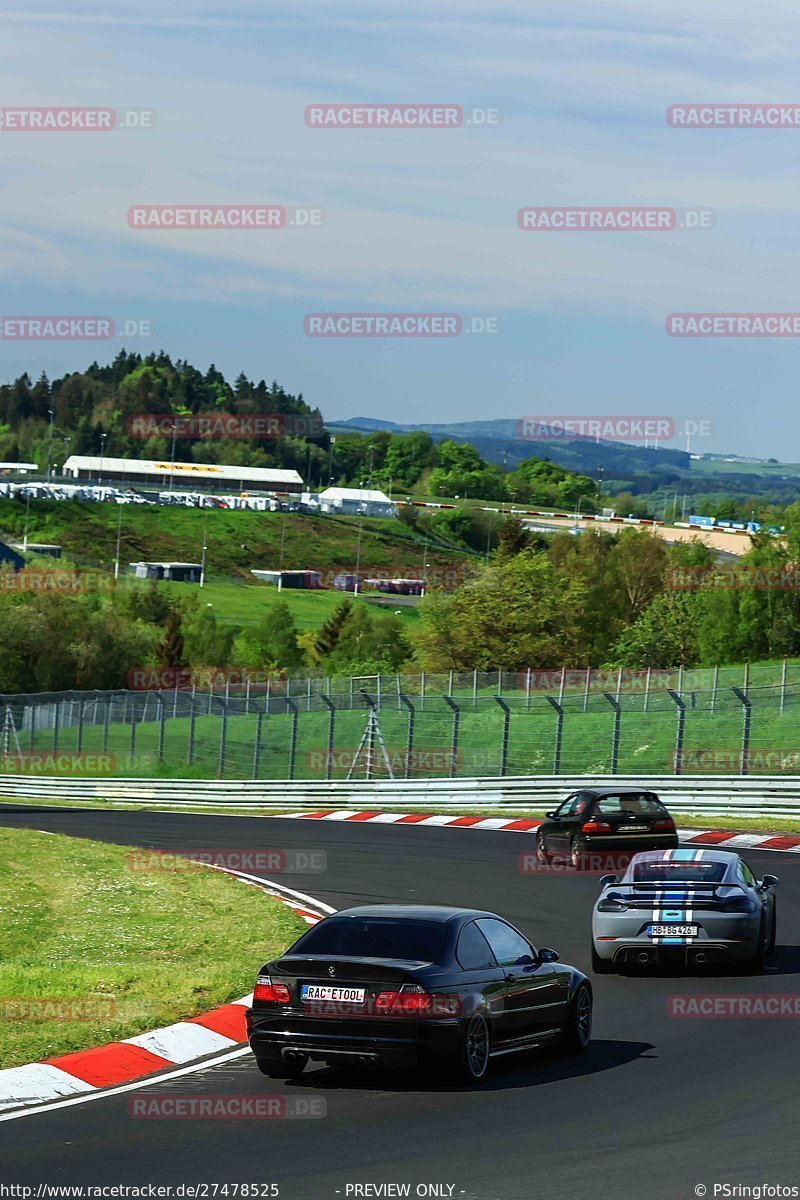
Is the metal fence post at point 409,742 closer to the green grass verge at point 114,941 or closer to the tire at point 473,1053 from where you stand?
the green grass verge at point 114,941

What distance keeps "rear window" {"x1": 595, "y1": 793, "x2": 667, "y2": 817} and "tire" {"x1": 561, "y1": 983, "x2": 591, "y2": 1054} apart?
13.4 meters

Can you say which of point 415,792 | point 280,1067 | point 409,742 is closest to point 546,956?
point 280,1067

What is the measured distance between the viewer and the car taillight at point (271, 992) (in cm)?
1035

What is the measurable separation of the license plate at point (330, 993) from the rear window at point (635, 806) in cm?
1525

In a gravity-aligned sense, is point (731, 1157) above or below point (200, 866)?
→ above

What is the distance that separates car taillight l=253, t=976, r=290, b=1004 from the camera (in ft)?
34.0

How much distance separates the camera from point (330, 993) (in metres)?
10.2

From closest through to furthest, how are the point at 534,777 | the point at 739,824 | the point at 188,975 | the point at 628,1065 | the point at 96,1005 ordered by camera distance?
the point at 628,1065 → the point at 96,1005 → the point at 188,975 → the point at 739,824 → the point at 534,777

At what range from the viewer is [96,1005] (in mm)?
12758

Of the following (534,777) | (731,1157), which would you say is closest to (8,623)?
(534,777)

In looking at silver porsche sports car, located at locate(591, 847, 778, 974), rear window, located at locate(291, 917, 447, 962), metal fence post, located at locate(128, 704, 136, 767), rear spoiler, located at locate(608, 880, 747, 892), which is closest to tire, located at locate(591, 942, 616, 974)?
silver porsche sports car, located at locate(591, 847, 778, 974)

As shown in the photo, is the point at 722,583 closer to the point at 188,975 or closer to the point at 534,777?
the point at 534,777

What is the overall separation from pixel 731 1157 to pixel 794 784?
24.5 metres

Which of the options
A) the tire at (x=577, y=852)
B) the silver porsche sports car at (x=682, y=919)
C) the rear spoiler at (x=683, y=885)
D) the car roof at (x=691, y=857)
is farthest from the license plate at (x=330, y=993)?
the tire at (x=577, y=852)
